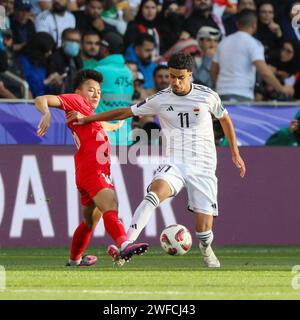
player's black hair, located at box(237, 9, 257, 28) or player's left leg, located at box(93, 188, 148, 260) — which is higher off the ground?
player's black hair, located at box(237, 9, 257, 28)

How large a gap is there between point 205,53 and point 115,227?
311 inches

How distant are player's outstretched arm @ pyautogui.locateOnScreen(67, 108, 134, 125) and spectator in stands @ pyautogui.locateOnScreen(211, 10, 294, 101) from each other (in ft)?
19.6

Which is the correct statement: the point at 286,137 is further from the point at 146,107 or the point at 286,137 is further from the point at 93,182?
the point at 93,182

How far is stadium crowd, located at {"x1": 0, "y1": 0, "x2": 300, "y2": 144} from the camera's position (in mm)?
18734

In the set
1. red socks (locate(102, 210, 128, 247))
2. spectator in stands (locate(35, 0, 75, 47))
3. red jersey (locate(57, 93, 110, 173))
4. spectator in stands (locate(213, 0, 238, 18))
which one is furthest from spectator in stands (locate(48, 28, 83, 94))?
red socks (locate(102, 210, 128, 247))

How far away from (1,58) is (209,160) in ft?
18.7

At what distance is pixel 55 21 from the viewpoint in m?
19.7

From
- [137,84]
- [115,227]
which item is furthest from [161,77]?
[115,227]

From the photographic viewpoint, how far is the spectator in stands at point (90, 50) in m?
19.4

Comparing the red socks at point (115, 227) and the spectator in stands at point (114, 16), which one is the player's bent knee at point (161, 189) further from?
the spectator in stands at point (114, 16)

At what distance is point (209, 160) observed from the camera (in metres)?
13.4

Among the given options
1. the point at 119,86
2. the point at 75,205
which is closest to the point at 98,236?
the point at 75,205

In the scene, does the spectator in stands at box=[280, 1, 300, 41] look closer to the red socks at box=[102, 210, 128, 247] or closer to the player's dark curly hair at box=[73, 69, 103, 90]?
the player's dark curly hair at box=[73, 69, 103, 90]

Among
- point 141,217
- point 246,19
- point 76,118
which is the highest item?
point 76,118
